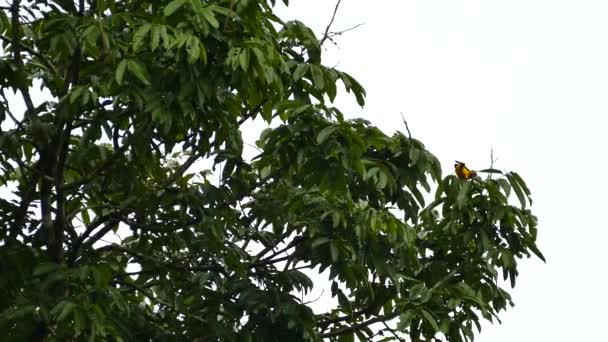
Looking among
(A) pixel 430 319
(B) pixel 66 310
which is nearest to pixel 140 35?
(B) pixel 66 310

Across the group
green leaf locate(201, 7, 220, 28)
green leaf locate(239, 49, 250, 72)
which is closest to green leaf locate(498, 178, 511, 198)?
green leaf locate(239, 49, 250, 72)

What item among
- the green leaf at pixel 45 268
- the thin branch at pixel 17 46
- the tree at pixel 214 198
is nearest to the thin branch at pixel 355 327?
the tree at pixel 214 198

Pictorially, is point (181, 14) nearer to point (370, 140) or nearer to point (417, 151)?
point (370, 140)

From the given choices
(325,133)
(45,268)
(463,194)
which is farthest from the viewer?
(463,194)

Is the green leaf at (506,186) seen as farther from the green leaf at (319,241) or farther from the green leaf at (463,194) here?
the green leaf at (319,241)

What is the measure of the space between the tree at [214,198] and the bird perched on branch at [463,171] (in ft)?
0.53

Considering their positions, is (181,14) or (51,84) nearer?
(181,14)

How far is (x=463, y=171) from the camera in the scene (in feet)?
23.3

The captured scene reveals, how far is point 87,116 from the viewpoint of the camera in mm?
6391

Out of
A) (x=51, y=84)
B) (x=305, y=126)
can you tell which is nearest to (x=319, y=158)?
(x=305, y=126)

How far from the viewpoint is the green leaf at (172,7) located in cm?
529

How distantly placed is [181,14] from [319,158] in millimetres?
986

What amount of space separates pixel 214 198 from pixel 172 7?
1490 mm

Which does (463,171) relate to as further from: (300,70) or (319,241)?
(300,70)
